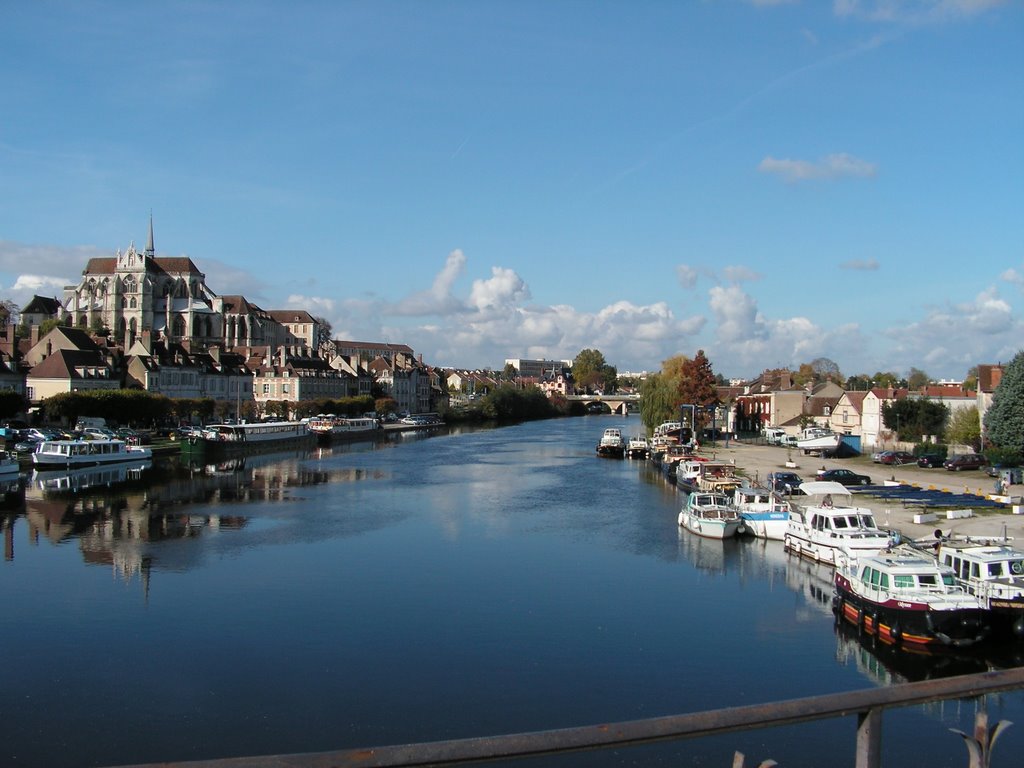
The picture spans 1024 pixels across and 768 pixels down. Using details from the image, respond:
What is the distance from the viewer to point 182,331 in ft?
483

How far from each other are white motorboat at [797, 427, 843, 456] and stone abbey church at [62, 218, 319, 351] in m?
92.8

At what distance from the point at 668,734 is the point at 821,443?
239 feet

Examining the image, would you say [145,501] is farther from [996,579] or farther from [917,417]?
[917,417]

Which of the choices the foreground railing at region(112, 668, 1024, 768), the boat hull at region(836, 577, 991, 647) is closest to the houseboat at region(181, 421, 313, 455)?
the boat hull at region(836, 577, 991, 647)

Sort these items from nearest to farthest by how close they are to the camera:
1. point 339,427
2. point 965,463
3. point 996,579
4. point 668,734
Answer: point 668,734
point 996,579
point 965,463
point 339,427

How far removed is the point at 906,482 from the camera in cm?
4897

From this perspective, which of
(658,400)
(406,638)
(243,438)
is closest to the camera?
(406,638)

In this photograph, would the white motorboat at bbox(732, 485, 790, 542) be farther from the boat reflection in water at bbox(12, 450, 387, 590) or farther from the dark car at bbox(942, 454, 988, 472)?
the dark car at bbox(942, 454, 988, 472)

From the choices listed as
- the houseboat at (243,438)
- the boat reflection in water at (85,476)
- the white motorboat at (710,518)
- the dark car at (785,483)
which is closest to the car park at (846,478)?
the dark car at (785,483)

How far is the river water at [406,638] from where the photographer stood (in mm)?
15711

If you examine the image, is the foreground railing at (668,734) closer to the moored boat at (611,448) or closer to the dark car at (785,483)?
the dark car at (785,483)

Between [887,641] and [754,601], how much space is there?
16.4 ft

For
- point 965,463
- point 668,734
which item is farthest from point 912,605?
point 965,463

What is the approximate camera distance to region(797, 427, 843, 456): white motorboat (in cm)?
7132
